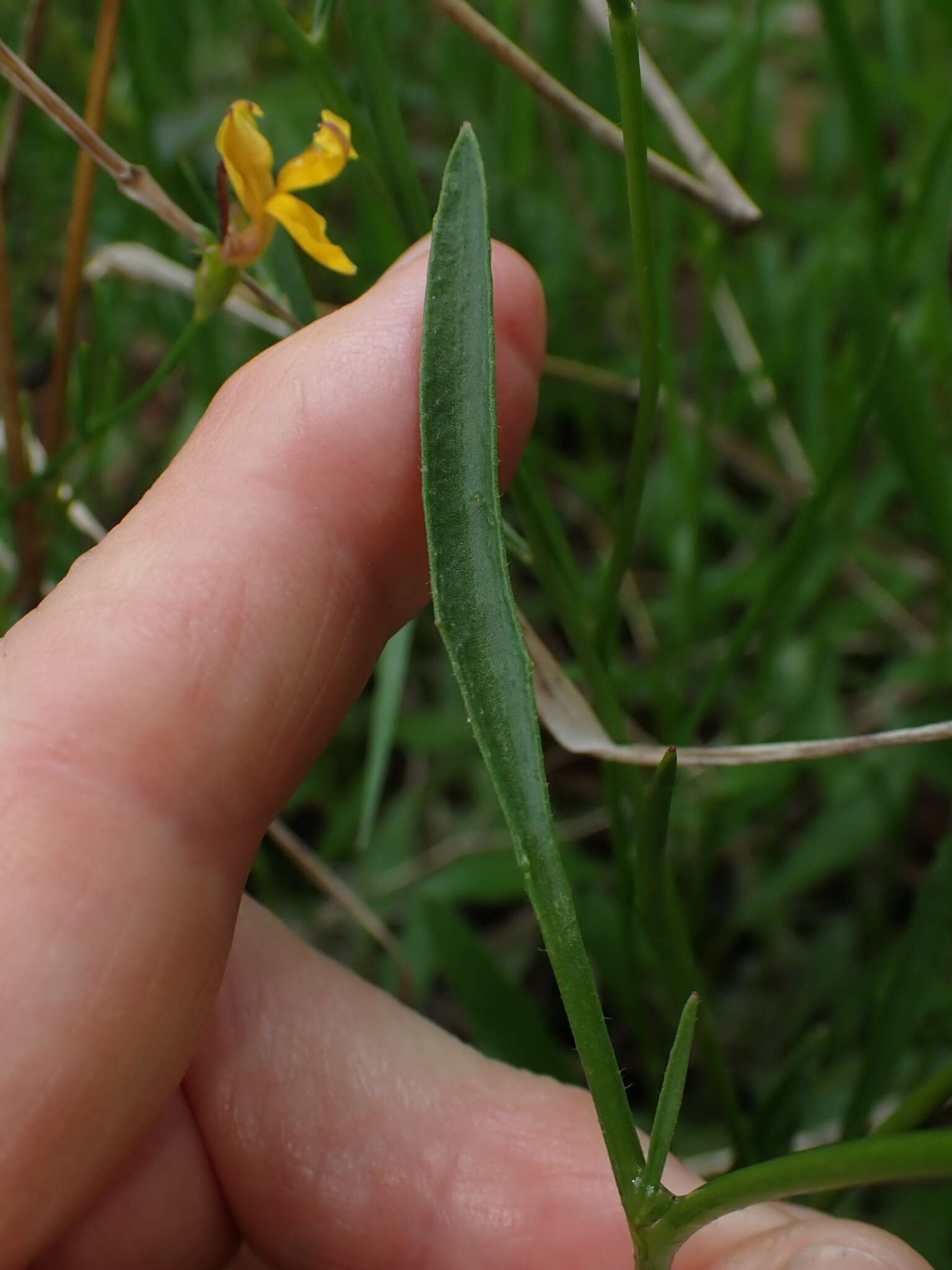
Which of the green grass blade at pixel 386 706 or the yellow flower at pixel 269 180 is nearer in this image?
the yellow flower at pixel 269 180

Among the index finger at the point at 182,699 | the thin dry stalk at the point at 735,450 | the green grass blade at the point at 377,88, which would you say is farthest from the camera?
the thin dry stalk at the point at 735,450

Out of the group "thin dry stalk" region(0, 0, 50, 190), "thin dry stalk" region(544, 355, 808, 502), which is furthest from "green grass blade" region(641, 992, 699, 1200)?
"thin dry stalk" region(544, 355, 808, 502)

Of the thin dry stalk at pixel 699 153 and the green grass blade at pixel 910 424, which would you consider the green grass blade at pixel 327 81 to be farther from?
the green grass blade at pixel 910 424

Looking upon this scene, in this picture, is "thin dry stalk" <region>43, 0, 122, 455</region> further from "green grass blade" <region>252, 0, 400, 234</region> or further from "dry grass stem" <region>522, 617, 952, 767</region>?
"dry grass stem" <region>522, 617, 952, 767</region>

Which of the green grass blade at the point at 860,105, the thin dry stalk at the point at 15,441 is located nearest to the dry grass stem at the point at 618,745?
the thin dry stalk at the point at 15,441

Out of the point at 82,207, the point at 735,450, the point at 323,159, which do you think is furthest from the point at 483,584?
the point at 735,450

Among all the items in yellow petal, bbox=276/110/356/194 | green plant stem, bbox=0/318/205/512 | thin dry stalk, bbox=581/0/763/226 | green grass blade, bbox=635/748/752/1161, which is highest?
yellow petal, bbox=276/110/356/194

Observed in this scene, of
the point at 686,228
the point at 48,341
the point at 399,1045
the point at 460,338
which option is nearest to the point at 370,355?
the point at 460,338
